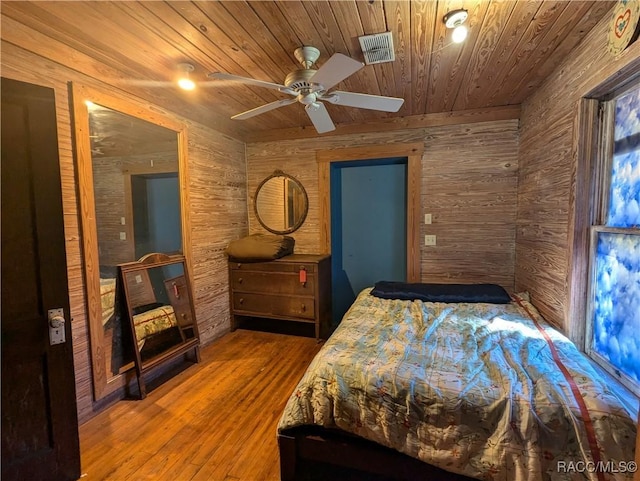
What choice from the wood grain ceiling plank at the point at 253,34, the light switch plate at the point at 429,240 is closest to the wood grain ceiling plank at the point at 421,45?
the wood grain ceiling plank at the point at 253,34

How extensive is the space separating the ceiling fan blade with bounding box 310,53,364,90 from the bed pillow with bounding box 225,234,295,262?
192cm

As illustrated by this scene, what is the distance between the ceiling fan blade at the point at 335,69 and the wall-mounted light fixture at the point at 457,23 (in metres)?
0.50

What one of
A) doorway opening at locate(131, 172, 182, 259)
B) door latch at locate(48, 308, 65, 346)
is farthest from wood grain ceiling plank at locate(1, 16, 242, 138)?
door latch at locate(48, 308, 65, 346)

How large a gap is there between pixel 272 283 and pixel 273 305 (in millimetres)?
257

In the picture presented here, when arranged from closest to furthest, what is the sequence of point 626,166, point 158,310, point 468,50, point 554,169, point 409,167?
1. point 626,166
2. point 468,50
3. point 554,169
4. point 158,310
5. point 409,167

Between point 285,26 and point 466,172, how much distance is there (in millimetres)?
2338

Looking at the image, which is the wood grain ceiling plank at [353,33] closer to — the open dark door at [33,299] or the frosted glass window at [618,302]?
the open dark door at [33,299]

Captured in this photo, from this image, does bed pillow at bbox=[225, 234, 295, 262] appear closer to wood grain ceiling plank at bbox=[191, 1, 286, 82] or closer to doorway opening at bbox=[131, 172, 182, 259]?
doorway opening at bbox=[131, 172, 182, 259]

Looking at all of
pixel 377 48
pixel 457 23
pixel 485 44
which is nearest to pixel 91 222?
pixel 377 48

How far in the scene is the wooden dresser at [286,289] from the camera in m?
3.13

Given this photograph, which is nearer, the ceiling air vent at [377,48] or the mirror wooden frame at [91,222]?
the ceiling air vent at [377,48]

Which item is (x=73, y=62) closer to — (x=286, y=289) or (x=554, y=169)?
(x=286, y=289)

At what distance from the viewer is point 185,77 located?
6.82 ft

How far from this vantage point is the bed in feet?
3.69
